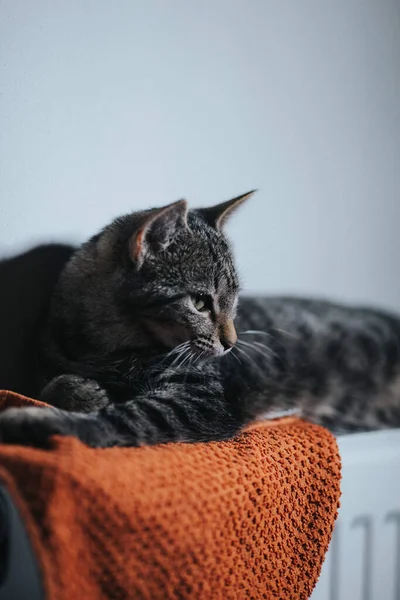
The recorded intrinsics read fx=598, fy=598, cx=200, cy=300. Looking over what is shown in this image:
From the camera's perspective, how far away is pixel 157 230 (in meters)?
0.88

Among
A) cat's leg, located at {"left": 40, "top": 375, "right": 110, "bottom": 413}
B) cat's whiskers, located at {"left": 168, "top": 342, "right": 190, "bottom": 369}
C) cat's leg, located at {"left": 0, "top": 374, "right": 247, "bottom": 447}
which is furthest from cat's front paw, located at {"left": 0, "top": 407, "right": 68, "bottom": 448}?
cat's whiskers, located at {"left": 168, "top": 342, "right": 190, "bottom": 369}

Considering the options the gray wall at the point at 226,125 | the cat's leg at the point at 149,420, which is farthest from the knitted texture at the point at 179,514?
the gray wall at the point at 226,125

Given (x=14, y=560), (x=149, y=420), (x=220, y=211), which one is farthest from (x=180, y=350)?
(x=14, y=560)

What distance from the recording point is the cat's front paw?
24.8 inches

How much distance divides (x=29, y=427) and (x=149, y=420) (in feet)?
0.57

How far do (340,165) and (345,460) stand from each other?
67 cm

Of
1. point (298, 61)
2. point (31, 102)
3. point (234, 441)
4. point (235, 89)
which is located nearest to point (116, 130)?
point (31, 102)

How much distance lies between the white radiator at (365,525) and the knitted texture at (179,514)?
0.54ft

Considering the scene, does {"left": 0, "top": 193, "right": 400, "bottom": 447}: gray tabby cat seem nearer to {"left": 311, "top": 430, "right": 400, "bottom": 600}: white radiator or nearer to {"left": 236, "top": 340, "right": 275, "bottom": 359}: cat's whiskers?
{"left": 236, "top": 340, "right": 275, "bottom": 359}: cat's whiskers

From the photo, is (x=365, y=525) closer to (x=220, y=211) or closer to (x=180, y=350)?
(x=180, y=350)

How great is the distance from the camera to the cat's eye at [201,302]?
2.99ft

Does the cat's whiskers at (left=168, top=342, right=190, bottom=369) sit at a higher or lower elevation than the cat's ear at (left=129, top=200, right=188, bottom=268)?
lower

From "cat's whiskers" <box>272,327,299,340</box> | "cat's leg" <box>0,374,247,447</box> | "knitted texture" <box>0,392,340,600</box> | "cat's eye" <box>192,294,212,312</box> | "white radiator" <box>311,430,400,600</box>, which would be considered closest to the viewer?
"knitted texture" <box>0,392,340,600</box>

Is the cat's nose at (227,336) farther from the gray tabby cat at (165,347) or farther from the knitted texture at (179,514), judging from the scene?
the knitted texture at (179,514)
